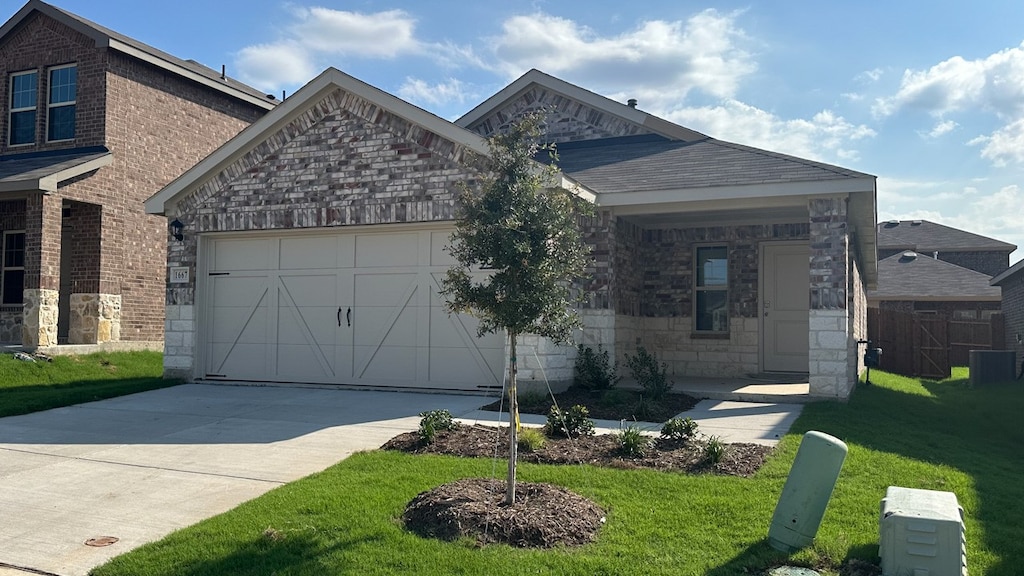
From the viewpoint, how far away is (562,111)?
16.6 m

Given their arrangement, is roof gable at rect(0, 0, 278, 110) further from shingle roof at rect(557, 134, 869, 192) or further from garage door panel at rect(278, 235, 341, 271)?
shingle roof at rect(557, 134, 869, 192)

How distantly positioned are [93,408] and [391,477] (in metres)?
6.20

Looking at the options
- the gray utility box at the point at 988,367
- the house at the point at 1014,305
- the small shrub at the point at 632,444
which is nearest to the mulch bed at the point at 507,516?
the small shrub at the point at 632,444

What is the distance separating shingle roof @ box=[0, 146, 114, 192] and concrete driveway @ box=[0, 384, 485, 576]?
5.22m

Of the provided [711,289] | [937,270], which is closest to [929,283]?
[937,270]

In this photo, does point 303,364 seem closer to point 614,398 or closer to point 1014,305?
point 614,398

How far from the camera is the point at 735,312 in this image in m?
14.4

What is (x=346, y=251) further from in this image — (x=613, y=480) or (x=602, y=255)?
(x=613, y=480)

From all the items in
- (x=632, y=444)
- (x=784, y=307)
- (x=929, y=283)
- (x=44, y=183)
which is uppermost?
(x=44, y=183)

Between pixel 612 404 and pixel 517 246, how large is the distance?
5.36 meters

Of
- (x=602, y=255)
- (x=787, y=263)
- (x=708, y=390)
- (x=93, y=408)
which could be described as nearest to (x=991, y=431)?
(x=708, y=390)

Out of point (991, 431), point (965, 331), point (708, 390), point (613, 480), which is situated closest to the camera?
point (613, 480)

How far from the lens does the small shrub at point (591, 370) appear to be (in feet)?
37.8

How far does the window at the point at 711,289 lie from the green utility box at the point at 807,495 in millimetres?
9502
